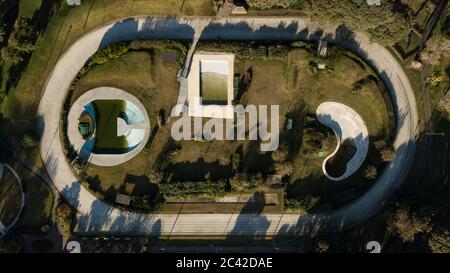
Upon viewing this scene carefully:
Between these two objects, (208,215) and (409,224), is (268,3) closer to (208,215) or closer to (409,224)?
(208,215)

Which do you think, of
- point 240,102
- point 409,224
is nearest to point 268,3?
point 240,102

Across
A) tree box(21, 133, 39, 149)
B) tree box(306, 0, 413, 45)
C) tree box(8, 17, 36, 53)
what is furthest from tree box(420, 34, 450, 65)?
tree box(21, 133, 39, 149)

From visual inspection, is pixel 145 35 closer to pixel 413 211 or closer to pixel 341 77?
pixel 341 77

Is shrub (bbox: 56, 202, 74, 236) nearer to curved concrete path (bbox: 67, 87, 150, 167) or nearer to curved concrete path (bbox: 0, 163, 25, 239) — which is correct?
curved concrete path (bbox: 0, 163, 25, 239)

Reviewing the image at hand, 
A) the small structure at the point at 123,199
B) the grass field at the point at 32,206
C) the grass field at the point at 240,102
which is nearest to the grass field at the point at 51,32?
the grass field at the point at 32,206

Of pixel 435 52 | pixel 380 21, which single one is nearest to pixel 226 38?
pixel 380 21

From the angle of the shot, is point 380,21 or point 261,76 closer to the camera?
point 380,21
